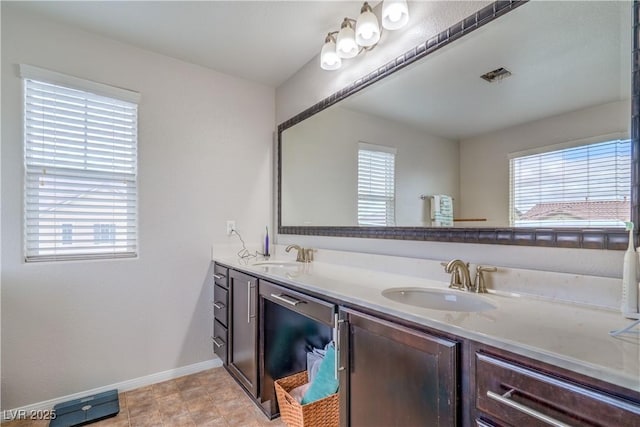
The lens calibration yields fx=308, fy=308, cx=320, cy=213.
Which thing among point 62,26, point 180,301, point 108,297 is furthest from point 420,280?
point 62,26

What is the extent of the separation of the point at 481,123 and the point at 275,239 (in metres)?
1.96

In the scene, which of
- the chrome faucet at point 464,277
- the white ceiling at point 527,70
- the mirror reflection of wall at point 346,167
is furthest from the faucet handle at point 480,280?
the white ceiling at point 527,70

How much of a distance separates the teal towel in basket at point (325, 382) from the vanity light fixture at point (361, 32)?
168 cm

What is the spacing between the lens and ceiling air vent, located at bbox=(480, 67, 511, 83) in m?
1.24

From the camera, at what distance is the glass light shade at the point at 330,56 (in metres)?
1.92

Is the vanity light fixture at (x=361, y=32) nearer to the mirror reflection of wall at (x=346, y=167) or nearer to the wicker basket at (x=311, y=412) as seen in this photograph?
the mirror reflection of wall at (x=346, y=167)

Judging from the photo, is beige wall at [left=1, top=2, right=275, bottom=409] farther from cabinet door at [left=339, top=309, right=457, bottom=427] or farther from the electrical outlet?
cabinet door at [left=339, top=309, right=457, bottom=427]

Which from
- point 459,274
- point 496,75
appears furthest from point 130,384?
point 496,75

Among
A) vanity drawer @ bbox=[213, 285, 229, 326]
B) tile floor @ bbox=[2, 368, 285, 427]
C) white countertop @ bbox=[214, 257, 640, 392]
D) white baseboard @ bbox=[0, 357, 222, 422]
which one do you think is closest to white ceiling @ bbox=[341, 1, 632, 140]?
white countertop @ bbox=[214, 257, 640, 392]

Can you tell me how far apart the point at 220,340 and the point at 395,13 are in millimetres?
2392

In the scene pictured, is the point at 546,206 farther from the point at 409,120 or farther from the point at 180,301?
the point at 180,301

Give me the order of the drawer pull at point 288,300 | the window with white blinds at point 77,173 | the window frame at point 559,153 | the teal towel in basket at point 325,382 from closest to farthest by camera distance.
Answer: the window frame at point 559,153, the drawer pull at point 288,300, the teal towel in basket at point 325,382, the window with white blinds at point 77,173

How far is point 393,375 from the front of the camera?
3.36ft

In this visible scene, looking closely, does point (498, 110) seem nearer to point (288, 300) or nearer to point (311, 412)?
point (288, 300)
